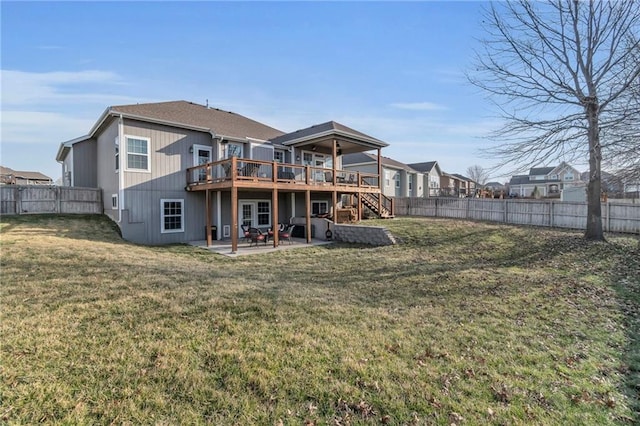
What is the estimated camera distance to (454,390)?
10.4 feet

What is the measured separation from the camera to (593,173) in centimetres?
1127

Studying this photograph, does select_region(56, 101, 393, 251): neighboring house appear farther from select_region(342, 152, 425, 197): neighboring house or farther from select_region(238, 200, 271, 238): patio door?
select_region(342, 152, 425, 197): neighboring house

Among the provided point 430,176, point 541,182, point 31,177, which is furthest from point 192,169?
point 541,182

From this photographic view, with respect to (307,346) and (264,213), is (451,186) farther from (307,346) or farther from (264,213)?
(307,346)

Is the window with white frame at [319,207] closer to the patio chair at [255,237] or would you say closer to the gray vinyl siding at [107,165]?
the patio chair at [255,237]

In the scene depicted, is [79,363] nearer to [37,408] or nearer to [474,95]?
[37,408]

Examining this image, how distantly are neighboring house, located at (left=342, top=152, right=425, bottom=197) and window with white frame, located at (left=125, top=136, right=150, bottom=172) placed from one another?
21009mm

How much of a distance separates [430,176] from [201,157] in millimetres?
30592

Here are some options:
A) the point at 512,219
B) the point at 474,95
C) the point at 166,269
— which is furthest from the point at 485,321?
the point at 512,219

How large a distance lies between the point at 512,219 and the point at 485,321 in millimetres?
15551

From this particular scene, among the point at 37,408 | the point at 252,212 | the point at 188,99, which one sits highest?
the point at 188,99

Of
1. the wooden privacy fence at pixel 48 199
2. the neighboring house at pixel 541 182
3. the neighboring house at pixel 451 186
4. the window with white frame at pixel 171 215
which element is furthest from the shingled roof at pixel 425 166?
the wooden privacy fence at pixel 48 199

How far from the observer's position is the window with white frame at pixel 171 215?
45.3 feet

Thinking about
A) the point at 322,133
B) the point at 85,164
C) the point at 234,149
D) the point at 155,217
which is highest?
the point at 322,133
